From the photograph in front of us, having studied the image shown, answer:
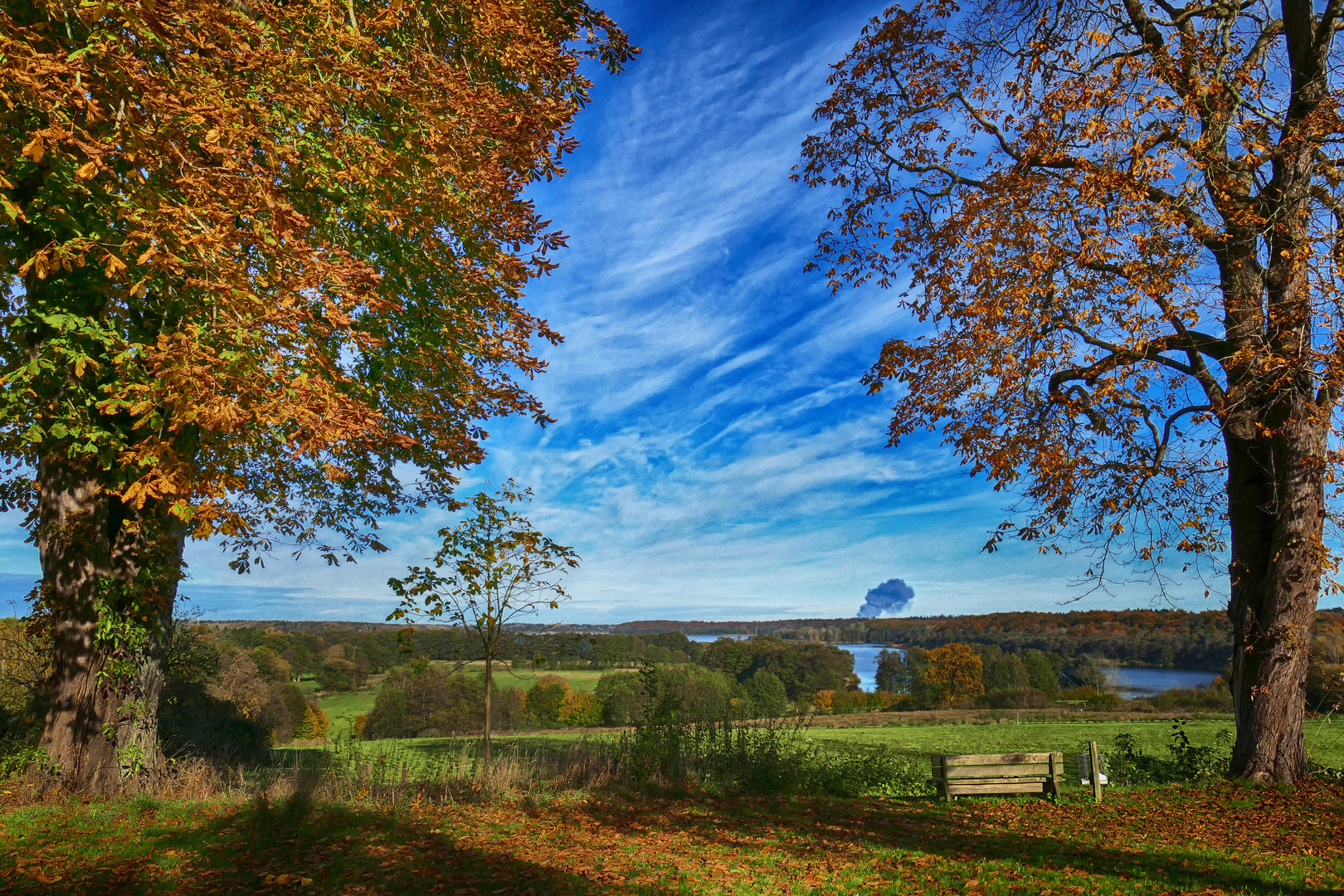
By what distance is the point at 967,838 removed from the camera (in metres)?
7.70

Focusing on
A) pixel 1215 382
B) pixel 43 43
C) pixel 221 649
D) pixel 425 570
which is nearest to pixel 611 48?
pixel 43 43

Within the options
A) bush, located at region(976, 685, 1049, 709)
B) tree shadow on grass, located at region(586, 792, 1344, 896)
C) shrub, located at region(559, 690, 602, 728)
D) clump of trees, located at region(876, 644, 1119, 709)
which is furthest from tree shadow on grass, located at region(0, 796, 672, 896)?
clump of trees, located at region(876, 644, 1119, 709)

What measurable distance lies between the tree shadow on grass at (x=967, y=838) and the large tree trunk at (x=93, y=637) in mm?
5814

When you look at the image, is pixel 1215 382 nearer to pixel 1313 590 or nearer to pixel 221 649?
pixel 1313 590

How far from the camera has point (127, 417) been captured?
342 inches

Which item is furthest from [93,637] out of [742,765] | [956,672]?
[956,672]

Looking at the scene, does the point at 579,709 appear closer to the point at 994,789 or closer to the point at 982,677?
the point at 982,677

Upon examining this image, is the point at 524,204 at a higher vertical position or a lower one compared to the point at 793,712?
higher

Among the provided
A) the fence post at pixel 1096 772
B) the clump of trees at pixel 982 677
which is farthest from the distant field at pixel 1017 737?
the clump of trees at pixel 982 677

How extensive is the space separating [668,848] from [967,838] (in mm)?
3466

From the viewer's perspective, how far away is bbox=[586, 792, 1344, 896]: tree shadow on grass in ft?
20.2

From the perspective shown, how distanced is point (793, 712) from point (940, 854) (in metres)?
5.13

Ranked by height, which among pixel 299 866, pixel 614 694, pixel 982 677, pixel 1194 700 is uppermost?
pixel 299 866

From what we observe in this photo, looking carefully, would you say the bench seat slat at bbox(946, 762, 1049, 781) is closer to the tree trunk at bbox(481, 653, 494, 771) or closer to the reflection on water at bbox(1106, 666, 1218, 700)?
the tree trunk at bbox(481, 653, 494, 771)
